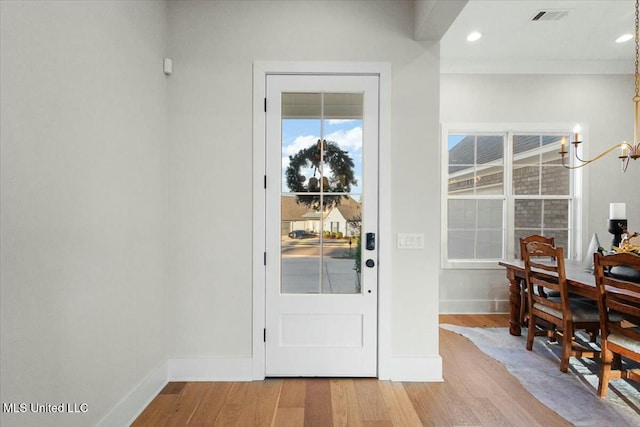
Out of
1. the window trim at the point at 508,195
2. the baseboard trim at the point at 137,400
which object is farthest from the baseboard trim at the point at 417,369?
the window trim at the point at 508,195

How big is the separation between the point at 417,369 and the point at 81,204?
2420 mm

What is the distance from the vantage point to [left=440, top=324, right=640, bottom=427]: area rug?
6.49 feet

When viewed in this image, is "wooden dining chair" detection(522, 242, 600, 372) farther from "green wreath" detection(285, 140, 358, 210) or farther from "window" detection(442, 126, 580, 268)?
"green wreath" detection(285, 140, 358, 210)

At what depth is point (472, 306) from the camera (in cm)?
402

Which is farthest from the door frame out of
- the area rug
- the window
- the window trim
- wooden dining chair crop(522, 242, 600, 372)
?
the window

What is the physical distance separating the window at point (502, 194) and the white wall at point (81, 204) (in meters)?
3.42

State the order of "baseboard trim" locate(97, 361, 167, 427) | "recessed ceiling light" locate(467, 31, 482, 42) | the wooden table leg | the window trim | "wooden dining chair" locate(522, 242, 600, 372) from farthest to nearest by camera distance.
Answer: the window trim
"recessed ceiling light" locate(467, 31, 482, 42)
the wooden table leg
"wooden dining chair" locate(522, 242, 600, 372)
"baseboard trim" locate(97, 361, 167, 427)

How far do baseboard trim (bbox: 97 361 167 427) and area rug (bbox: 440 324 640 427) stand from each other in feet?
8.75

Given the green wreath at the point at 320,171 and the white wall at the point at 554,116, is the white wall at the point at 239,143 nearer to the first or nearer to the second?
the green wreath at the point at 320,171

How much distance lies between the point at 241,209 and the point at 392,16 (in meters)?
1.86

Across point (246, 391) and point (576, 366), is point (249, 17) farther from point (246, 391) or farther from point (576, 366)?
point (576, 366)

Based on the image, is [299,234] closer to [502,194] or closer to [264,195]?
[264,195]

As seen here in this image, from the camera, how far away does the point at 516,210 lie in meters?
4.06

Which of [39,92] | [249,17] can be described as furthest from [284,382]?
[249,17]
